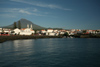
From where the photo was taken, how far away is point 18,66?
60.7 ft

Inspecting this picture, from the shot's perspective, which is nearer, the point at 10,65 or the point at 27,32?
the point at 10,65

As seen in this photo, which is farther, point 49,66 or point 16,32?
point 16,32

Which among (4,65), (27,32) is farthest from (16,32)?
(4,65)

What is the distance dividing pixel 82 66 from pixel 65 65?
2.62m

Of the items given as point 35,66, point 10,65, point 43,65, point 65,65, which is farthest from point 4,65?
point 65,65

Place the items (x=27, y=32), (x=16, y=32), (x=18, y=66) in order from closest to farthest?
(x=18, y=66) < (x=16, y=32) < (x=27, y=32)

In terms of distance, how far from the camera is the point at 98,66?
18891mm

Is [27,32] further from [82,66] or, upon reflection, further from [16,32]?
[82,66]

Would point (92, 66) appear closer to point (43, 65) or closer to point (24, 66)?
point (43, 65)

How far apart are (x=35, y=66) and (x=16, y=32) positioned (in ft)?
424

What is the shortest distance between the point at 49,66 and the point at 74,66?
3.87 meters

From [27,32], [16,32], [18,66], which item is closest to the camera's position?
[18,66]

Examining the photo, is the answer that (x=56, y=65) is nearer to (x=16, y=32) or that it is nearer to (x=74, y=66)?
(x=74, y=66)

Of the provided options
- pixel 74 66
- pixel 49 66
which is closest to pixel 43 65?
pixel 49 66
